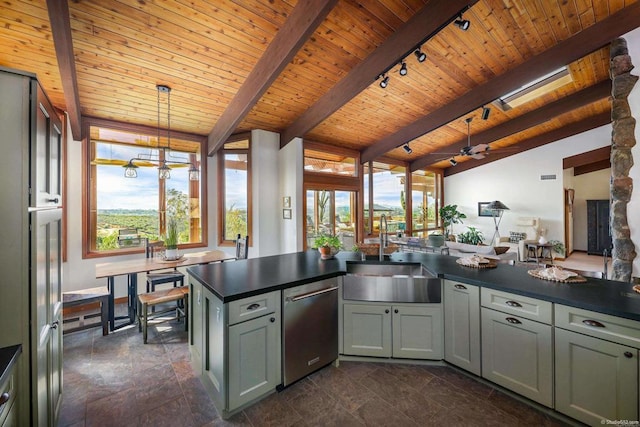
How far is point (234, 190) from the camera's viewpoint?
17.1 feet

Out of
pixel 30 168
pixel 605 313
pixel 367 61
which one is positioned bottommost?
pixel 605 313

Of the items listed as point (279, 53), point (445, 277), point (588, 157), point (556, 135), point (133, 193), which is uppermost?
point (556, 135)

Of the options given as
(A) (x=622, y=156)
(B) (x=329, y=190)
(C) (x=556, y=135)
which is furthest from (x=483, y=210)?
(B) (x=329, y=190)

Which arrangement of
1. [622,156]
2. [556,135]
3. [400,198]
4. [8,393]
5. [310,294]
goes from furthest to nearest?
[400,198] → [556,135] → [622,156] → [310,294] → [8,393]

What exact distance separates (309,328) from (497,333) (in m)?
1.44

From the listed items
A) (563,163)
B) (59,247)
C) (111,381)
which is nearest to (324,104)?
(59,247)

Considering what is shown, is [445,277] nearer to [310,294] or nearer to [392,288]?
[392,288]

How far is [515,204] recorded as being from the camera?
805 centimetres

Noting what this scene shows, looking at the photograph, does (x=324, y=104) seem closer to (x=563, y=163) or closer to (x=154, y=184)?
(x=154, y=184)

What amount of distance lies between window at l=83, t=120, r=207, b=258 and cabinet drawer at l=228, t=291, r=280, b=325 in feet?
8.94

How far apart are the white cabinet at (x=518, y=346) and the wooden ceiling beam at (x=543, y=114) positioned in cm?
557

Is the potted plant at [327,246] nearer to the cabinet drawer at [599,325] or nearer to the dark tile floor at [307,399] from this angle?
the dark tile floor at [307,399]

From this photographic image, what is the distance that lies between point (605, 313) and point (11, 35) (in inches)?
205

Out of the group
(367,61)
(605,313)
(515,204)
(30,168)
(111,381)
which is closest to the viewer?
(30,168)
